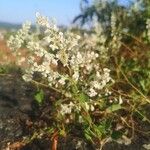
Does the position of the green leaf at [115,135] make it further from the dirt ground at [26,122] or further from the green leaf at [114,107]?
the green leaf at [114,107]

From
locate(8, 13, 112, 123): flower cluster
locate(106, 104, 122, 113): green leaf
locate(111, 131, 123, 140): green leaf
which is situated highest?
locate(8, 13, 112, 123): flower cluster

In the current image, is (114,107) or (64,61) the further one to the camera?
(114,107)

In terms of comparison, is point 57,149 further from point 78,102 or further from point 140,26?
point 140,26

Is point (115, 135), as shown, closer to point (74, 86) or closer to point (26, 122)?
point (74, 86)

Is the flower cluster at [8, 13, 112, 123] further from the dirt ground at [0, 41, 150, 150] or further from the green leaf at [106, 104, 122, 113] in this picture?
the dirt ground at [0, 41, 150, 150]

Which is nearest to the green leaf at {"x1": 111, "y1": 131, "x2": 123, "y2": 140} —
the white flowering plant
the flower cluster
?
the white flowering plant

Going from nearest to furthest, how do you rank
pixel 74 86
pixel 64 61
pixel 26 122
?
1. pixel 64 61
2. pixel 74 86
3. pixel 26 122

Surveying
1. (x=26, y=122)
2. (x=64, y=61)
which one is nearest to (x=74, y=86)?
(x=64, y=61)

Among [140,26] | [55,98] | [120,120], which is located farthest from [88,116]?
[140,26]

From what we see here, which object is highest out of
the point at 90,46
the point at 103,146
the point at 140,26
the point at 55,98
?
the point at 140,26

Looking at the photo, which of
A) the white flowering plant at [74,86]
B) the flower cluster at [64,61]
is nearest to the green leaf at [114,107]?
the white flowering plant at [74,86]

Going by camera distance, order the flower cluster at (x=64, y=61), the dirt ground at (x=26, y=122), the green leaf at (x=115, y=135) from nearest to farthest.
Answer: the flower cluster at (x=64, y=61) → the green leaf at (x=115, y=135) → the dirt ground at (x=26, y=122)
